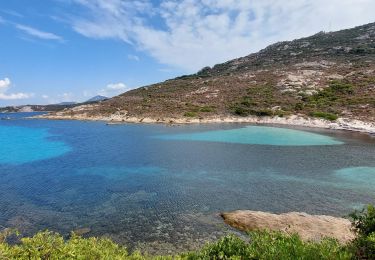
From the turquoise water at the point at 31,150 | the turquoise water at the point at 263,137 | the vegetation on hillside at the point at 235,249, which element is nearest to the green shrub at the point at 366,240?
the vegetation on hillside at the point at 235,249

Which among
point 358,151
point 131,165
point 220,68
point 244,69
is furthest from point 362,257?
point 220,68

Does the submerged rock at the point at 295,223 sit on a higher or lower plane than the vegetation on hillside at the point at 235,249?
lower

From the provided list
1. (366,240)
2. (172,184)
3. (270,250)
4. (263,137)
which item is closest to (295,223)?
(366,240)

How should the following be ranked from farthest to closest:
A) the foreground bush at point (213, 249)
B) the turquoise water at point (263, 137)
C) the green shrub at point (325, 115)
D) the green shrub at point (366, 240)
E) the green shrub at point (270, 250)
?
the green shrub at point (325, 115) < the turquoise water at point (263, 137) < the green shrub at point (270, 250) < the green shrub at point (366, 240) < the foreground bush at point (213, 249)

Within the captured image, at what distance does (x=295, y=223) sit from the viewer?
77.2 ft

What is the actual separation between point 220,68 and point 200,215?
7120 inches

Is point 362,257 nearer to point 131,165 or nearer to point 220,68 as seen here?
point 131,165

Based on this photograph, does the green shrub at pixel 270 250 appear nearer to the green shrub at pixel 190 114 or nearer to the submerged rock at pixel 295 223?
the submerged rock at pixel 295 223

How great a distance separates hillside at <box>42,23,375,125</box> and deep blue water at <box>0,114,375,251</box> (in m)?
35.5

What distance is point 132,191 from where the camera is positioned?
32.5 m

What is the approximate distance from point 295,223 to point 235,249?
12943 mm

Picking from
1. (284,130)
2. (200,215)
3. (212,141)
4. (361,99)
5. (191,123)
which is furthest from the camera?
(191,123)

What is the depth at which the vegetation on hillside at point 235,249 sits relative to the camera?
9.59 metres

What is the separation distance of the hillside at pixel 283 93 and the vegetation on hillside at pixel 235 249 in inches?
3114
